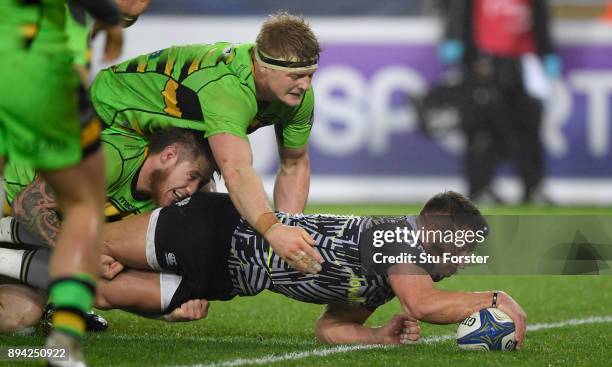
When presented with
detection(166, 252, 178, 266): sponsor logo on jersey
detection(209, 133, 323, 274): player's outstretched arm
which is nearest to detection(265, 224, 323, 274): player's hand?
detection(209, 133, 323, 274): player's outstretched arm

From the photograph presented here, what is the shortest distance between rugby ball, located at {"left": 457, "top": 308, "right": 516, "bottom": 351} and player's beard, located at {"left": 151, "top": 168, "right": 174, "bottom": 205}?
1.71 metres

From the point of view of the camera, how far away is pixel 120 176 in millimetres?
6320

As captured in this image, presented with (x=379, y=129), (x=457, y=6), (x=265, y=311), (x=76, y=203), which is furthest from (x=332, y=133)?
(x=76, y=203)

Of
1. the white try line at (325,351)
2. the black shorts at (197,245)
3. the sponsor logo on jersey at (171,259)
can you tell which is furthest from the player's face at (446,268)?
the sponsor logo on jersey at (171,259)

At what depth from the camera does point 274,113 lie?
6.55m

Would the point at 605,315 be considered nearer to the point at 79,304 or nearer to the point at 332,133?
the point at 79,304

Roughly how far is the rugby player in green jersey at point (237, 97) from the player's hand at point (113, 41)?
1.34 m

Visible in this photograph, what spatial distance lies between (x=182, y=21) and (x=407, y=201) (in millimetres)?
3242

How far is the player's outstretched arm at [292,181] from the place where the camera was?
714cm

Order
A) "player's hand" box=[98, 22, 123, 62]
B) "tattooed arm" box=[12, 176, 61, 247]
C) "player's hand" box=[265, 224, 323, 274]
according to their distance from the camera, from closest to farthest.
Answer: "player's hand" box=[98, 22, 123, 62] → "player's hand" box=[265, 224, 323, 274] → "tattooed arm" box=[12, 176, 61, 247]

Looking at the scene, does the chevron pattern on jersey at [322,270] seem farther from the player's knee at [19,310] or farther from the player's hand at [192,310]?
the player's knee at [19,310]

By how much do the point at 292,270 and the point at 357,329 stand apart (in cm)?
52

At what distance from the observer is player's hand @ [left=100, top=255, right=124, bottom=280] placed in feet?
19.4

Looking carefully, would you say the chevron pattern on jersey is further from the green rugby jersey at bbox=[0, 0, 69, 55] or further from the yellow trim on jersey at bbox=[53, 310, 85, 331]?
the green rugby jersey at bbox=[0, 0, 69, 55]
